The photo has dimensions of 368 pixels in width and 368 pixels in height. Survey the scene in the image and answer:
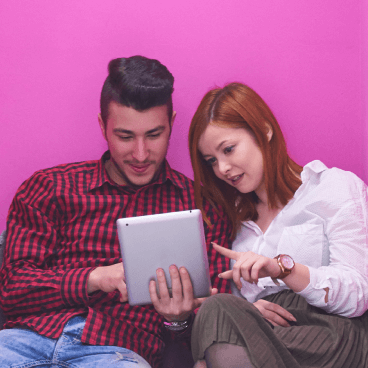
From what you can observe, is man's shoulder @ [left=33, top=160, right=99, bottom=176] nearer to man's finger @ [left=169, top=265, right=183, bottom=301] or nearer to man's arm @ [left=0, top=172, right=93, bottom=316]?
man's arm @ [left=0, top=172, right=93, bottom=316]

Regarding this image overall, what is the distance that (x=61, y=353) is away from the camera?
51.6 inches

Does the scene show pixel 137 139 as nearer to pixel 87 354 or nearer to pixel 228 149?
pixel 228 149

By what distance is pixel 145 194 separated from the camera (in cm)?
170

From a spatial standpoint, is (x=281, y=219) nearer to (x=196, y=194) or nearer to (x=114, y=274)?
(x=196, y=194)

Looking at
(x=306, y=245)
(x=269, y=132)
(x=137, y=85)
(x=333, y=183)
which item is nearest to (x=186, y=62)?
(x=137, y=85)

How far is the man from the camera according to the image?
1.33 meters

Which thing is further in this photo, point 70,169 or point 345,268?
point 70,169

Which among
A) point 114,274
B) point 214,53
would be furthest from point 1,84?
point 114,274

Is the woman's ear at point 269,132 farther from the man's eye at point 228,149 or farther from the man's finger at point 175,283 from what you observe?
the man's finger at point 175,283

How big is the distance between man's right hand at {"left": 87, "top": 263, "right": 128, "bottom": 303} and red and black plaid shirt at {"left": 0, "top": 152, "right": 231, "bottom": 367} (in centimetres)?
2

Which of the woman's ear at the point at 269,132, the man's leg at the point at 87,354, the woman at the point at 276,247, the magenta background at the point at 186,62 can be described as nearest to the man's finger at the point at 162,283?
the woman at the point at 276,247

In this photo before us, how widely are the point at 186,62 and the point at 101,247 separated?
0.89m

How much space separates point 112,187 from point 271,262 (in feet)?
2.42

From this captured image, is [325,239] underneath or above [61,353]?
above
